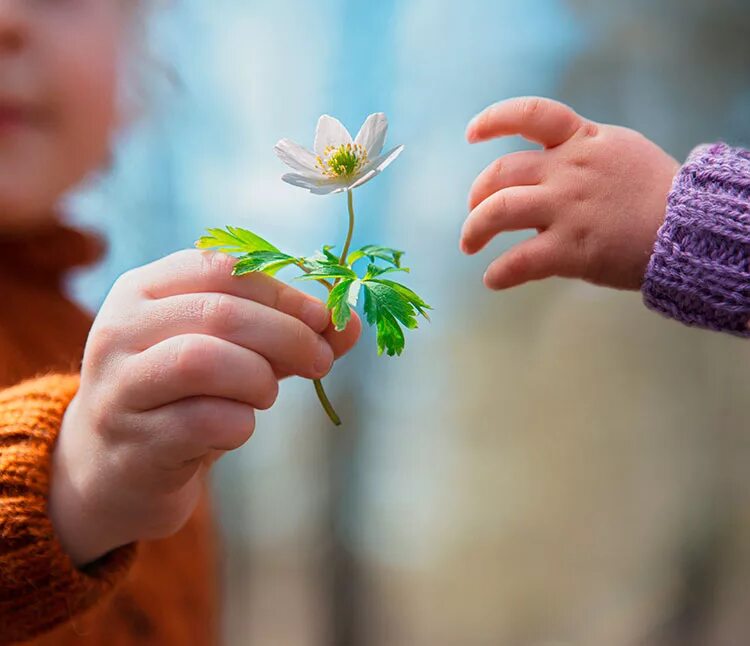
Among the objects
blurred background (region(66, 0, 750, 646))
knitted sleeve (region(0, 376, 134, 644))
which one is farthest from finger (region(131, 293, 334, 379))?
blurred background (region(66, 0, 750, 646))

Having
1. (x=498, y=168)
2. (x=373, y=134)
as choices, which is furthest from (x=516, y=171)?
(x=373, y=134)

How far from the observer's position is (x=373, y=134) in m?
0.40

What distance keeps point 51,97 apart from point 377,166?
1.19ft

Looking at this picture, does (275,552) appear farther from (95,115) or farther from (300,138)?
Answer: (95,115)

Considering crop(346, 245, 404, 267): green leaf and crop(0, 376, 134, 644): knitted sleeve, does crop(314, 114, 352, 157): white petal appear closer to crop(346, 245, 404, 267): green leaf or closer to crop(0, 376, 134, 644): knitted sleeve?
crop(346, 245, 404, 267): green leaf

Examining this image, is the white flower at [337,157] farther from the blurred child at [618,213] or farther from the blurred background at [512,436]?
the blurred background at [512,436]

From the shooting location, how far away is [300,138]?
3.36 ft

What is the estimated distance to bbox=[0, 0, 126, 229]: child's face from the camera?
60cm

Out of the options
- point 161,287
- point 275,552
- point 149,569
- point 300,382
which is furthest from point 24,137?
point 275,552

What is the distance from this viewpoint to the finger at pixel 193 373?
1.26 feet

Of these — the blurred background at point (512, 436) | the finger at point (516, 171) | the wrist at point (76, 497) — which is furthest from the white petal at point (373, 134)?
the blurred background at point (512, 436)

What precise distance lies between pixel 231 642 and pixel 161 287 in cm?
107

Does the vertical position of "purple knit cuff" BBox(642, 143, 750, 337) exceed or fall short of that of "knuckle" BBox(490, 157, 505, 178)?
it falls short

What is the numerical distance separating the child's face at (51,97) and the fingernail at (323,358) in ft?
1.19
